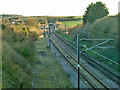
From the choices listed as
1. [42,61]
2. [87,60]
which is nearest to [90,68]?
[87,60]

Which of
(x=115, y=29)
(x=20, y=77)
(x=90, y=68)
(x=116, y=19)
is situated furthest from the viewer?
(x=116, y=19)

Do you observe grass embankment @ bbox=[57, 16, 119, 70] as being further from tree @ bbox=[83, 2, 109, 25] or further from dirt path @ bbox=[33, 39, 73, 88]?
tree @ bbox=[83, 2, 109, 25]

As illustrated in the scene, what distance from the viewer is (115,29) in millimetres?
27453

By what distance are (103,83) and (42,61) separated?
36.0 feet

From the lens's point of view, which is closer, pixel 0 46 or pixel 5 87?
pixel 5 87

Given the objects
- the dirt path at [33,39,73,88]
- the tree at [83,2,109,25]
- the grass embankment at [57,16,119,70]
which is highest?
the tree at [83,2,109,25]

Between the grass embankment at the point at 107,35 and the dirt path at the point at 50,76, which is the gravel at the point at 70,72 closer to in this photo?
the dirt path at the point at 50,76

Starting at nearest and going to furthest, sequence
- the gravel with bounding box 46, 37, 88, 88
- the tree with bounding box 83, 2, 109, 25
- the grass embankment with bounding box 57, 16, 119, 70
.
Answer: the gravel with bounding box 46, 37, 88, 88
the grass embankment with bounding box 57, 16, 119, 70
the tree with bounding box 83, 2, 109, 25

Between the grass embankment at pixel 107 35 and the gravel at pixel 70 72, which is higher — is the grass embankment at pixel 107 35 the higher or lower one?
the higher one

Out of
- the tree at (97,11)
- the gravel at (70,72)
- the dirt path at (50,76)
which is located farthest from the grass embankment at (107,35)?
the tree at (97,11)

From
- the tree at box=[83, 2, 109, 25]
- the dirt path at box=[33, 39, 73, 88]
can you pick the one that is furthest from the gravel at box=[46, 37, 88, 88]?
the tree at box=[83, 2, 109, 25]

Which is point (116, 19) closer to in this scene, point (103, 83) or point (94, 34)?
point (94, 34)

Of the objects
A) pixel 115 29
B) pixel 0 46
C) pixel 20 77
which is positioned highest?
pixel 115 29

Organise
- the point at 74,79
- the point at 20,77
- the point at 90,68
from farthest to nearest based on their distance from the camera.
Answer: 1. the point at 90,68
2. the point at 74,79
3. the point at 20,77
